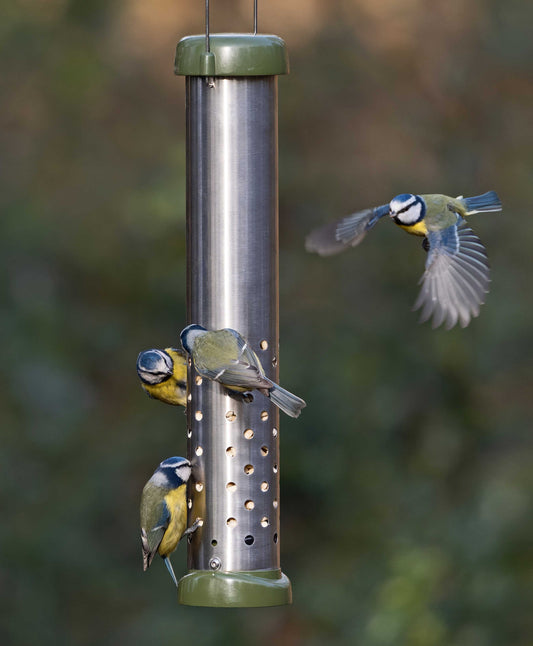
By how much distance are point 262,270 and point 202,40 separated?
834 millimetres

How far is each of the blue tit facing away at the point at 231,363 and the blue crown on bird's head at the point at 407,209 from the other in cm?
76

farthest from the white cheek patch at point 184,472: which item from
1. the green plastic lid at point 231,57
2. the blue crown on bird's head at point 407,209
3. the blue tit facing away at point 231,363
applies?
the green plastic lid at point 231,57

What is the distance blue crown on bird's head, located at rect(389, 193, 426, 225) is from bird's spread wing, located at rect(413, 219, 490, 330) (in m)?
0.10

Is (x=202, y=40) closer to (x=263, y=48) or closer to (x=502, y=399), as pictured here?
(x=263, y=48)

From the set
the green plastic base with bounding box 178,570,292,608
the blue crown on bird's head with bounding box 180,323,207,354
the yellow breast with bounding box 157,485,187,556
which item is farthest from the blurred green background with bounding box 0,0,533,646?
the blue crown on bird's head with bounding box 180,323,207,354

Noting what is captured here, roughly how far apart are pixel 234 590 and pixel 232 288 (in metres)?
1.06

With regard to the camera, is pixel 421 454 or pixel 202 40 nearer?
pixel 202 40

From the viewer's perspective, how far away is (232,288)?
204 inches

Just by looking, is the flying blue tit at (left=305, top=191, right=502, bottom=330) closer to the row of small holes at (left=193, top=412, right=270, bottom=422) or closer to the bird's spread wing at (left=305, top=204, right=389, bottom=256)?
the bird's spread wing at (left=305, top=204, right=389, bottom=256)

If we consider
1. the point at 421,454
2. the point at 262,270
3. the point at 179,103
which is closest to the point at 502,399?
the point at 421,454

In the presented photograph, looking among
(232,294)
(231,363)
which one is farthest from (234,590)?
(232,294)

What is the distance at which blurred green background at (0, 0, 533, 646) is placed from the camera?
395 inches

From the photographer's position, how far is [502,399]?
10250mm

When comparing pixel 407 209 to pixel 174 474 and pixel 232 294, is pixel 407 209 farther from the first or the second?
pixel 174 474
